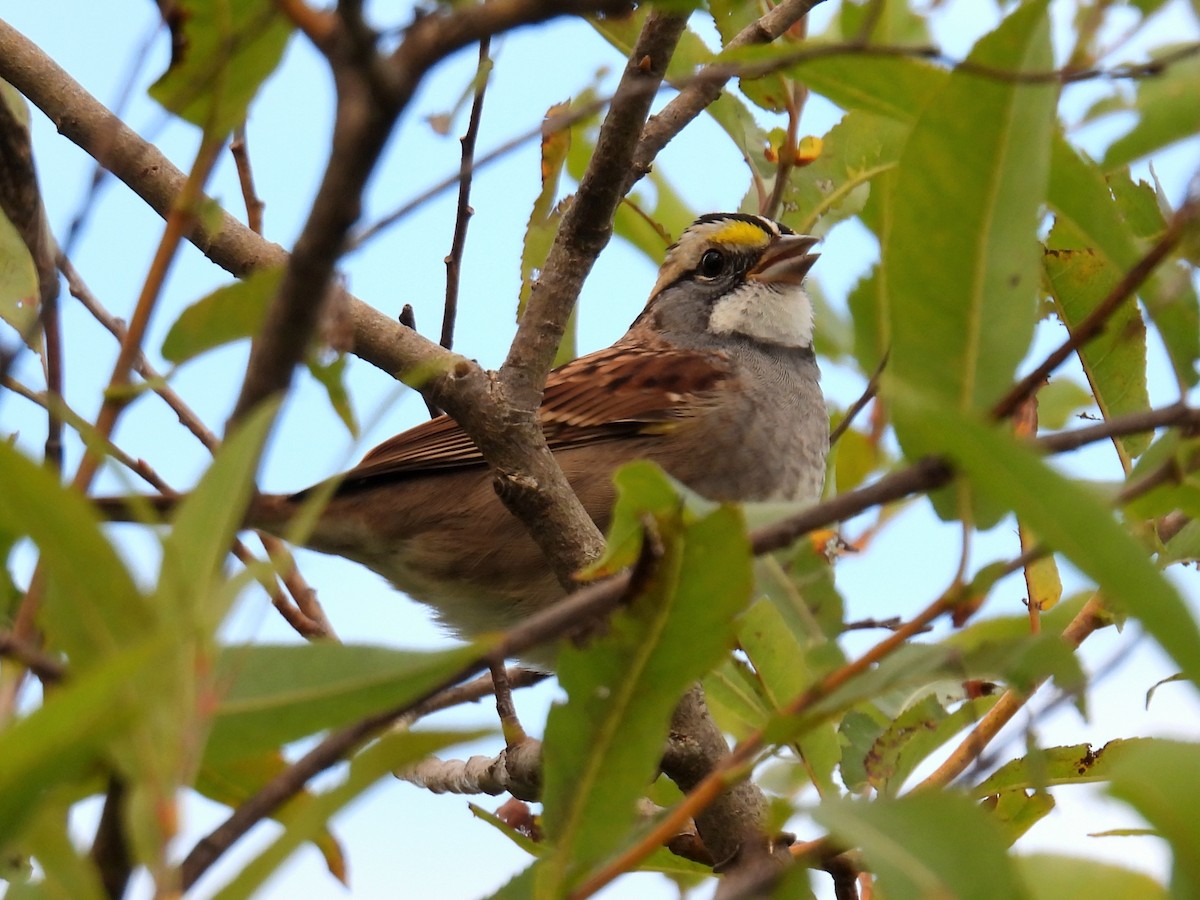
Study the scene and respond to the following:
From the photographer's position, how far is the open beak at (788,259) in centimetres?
420

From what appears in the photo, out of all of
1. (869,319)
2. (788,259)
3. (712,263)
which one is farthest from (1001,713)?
(712,263)

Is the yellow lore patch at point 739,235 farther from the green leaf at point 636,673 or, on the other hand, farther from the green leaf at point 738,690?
the green leaf at point 636,673

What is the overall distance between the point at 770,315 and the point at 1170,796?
3.58 m

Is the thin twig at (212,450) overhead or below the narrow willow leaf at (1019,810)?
overhead

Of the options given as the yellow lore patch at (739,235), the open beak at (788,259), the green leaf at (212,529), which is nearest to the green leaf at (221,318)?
the green leaf at (212,529)

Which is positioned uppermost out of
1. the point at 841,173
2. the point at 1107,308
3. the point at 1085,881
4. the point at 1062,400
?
the point at 841,173

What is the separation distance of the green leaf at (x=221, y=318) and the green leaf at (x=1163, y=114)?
29.4 inches

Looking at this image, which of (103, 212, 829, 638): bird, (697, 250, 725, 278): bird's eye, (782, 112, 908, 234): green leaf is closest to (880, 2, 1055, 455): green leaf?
(782, 112, 908, 234): green leaf

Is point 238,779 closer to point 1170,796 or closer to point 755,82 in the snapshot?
point 1170,796

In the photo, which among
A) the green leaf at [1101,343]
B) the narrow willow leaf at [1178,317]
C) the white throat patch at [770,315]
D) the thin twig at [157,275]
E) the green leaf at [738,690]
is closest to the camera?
the thin twig at [157,275]

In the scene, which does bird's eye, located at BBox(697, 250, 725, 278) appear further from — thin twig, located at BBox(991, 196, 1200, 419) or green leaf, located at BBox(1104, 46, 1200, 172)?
thin twig, located at BBox(991, 196, 1200, 419)

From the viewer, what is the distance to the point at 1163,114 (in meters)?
1.21

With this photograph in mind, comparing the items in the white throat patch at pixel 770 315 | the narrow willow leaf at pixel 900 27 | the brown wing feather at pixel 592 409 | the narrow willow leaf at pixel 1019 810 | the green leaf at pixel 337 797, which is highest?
the white throat patch at pixel 770 315

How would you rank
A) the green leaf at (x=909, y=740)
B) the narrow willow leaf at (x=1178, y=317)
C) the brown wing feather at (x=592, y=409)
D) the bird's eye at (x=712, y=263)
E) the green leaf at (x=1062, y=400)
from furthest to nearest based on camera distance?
the bird's eye at (x=712, y=263), the brown wing feather at (x=592, y=409), the green leaf at (x=1062, y=400), the green leaf at (x=909, y=740), the narrow willow leaf at (x=1178, y=317)
